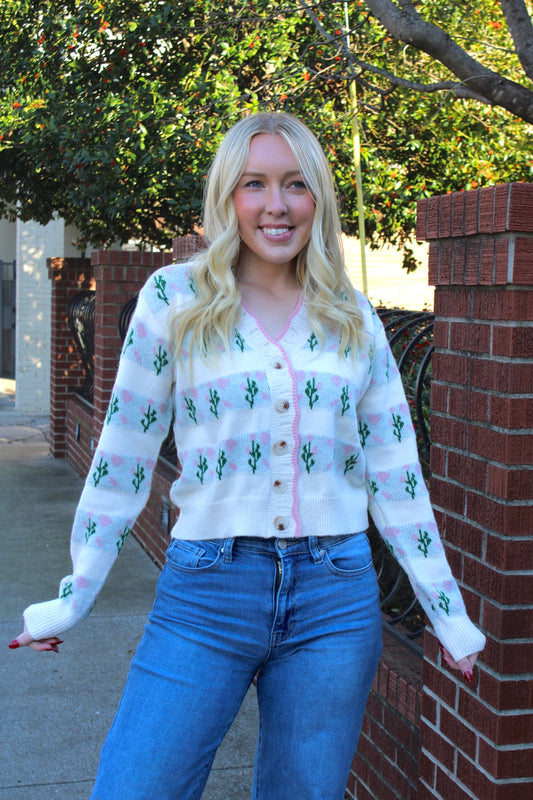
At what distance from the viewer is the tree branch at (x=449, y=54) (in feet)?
15.6

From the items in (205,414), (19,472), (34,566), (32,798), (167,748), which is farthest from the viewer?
(19,472)

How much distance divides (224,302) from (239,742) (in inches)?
87.3

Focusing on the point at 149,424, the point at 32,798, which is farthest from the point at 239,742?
the point at 149,424

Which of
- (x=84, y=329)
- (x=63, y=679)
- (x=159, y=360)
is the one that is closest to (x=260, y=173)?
(x=159, y=360)

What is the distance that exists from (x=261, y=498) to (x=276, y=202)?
634mm

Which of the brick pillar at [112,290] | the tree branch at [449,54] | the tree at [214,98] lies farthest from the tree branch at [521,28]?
the brick pillar at [112,290]

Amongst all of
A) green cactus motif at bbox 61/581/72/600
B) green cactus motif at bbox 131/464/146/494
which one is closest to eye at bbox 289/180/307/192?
green cactus motif at bbox 131/464/146/494

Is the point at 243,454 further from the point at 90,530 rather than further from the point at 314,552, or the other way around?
the point at 90,530

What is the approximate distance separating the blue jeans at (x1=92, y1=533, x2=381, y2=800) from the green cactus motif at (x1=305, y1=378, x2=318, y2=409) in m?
0.29

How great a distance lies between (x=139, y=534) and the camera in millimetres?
6613

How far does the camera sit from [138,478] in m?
2.11

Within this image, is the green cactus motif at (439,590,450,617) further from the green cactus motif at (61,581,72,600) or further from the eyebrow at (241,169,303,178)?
the eyebrow at (241,169,303,178)

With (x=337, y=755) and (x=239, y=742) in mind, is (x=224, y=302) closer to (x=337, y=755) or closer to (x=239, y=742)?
(x=337, y=755)

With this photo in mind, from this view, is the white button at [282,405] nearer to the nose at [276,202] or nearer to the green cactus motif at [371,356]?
the green cactus motif at [371,356]
